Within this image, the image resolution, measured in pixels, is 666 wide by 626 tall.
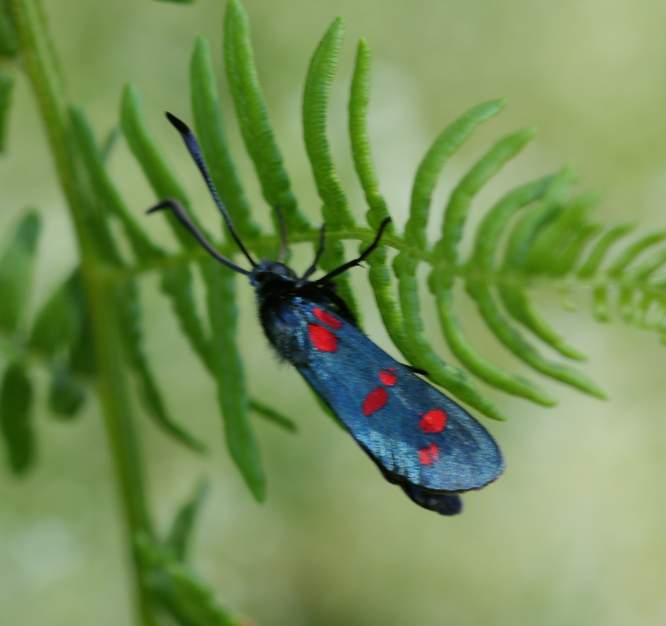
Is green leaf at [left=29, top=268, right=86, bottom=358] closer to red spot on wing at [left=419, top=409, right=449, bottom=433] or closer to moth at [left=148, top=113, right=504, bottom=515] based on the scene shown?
moth at [left=148, top=113, right=504, bottom=515]

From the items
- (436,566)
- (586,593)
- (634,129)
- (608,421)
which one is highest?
(634,129)

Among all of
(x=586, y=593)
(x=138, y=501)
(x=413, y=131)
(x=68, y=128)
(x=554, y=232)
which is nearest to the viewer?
(x=554, y=232)

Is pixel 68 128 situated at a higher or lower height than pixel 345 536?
Result: higher

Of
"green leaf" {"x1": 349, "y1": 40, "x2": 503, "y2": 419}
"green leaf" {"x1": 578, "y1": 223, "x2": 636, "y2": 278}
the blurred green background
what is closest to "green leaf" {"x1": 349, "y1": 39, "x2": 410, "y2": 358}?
"green leaf" {"x1": 349, "y1": 40, "x2": 503, "y2": 419}

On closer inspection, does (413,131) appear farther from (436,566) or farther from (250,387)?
(436,566)

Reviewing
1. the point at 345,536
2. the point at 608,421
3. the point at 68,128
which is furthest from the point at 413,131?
the point at 68,128

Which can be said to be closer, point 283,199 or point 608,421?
point 283,199
